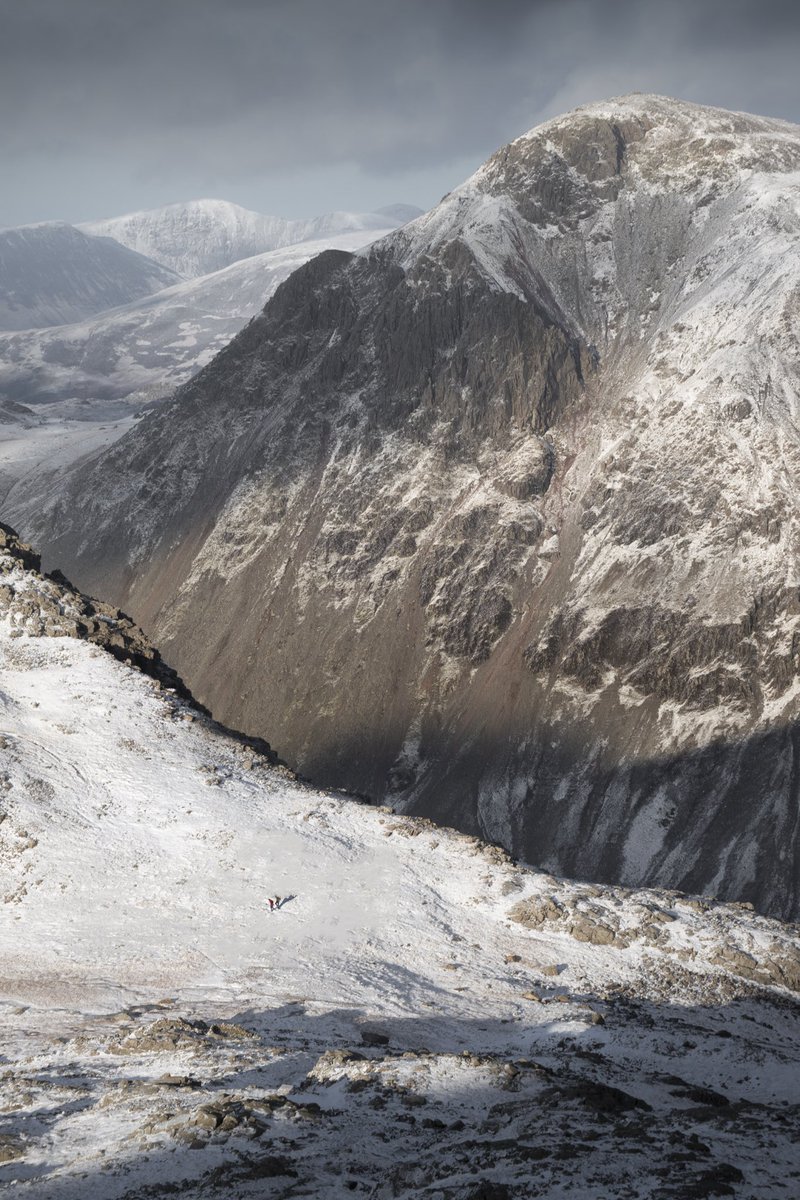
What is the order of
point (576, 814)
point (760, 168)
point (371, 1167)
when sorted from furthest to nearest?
1. point (760, 168)
2. point (576, 814)
3. point (371, 1167)

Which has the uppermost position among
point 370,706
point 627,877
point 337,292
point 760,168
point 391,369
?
point 760,168

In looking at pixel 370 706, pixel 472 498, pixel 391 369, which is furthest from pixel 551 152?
pixel 370 706

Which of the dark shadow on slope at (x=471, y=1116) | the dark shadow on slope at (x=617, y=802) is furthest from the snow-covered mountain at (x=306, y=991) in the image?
the dark shadow on slope at (x=617, y=802)

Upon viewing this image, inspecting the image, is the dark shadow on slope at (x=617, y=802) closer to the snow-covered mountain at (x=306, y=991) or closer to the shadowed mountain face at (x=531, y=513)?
the shadowed mountain face at (x=531, y=513)

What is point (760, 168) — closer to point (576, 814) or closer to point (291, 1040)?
point (576, 814)

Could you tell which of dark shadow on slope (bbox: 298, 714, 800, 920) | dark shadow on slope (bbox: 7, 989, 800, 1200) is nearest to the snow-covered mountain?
dark shadow on slope (bbox: 7, 989, 800, 1200)

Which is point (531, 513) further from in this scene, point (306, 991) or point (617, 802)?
point (306, 991)

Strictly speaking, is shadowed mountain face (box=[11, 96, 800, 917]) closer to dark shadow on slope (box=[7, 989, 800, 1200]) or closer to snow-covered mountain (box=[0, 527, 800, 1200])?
snow-covered mountain (box=[0, 527, 800, 1200])

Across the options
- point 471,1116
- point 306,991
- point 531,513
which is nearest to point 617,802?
point 531,513

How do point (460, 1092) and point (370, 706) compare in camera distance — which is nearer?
point (460, 1092)
